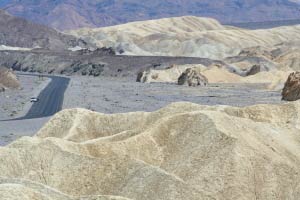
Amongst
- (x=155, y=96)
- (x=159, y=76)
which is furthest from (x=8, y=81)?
(x=155, y=96)

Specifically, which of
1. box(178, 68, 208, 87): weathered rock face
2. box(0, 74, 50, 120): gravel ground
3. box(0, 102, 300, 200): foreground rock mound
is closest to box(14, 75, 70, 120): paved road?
box(0, 74, 50, 120): gravel ground

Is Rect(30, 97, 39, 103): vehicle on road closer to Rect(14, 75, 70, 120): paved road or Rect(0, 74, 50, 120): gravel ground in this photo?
Rect(0, 74, 50, 120): gravel ground

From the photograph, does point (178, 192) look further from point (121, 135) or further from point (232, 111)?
point (232, 111)

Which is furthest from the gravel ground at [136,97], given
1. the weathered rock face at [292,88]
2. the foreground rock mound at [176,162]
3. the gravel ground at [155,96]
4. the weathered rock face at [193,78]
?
the foreground rock mound at [176,162]

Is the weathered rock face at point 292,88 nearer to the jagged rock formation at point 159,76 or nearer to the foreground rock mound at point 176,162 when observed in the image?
the jagged rock formation at point 159,76

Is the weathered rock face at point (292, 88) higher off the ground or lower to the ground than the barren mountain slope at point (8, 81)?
higher

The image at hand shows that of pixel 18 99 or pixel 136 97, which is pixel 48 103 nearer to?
pixel 18 99

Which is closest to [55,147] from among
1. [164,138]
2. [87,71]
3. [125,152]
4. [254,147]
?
[125,152]
